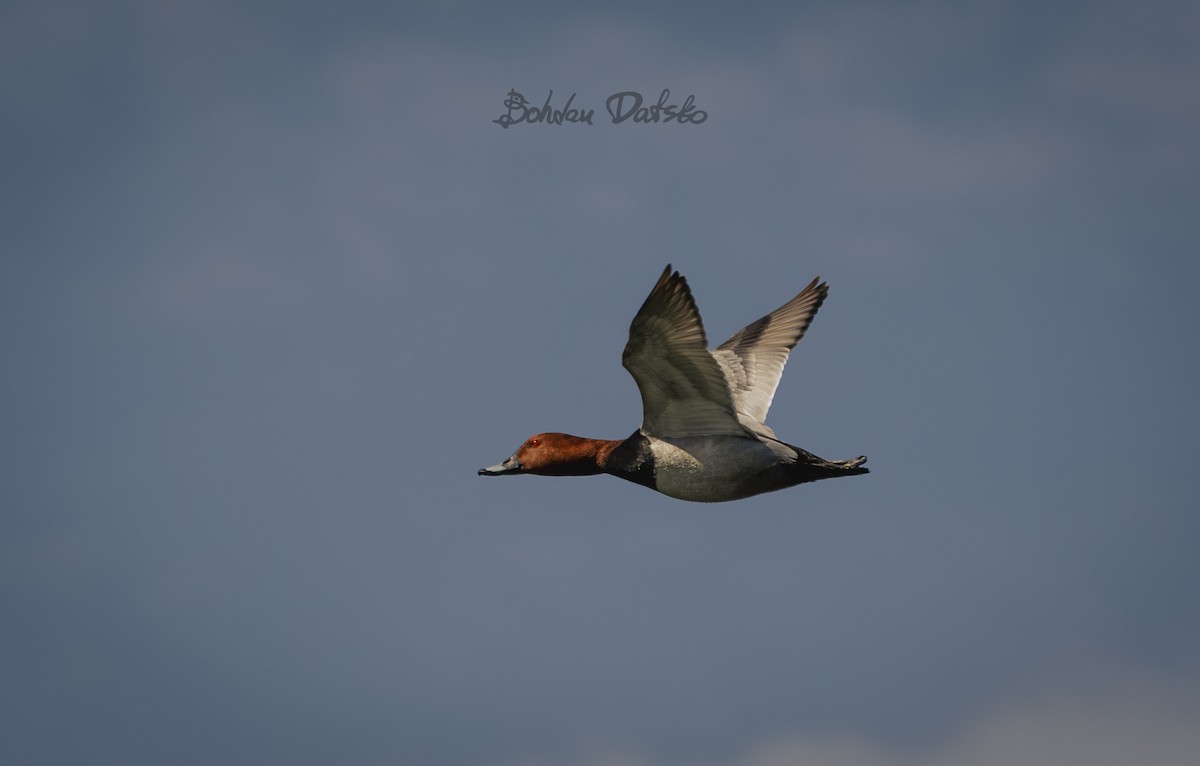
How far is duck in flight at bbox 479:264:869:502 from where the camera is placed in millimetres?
13805

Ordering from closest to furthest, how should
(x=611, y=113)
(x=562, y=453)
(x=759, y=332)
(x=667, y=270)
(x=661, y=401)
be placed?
(x=667, y=270)
(x=661, y=401)
(x=562, y=453)
(x=759, y=332)
(x=611, y=113)

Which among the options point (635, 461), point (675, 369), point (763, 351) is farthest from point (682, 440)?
point (763, 351)

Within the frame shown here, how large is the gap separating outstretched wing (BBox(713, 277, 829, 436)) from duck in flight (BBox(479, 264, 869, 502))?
54 mm

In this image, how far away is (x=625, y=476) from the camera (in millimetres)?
15844

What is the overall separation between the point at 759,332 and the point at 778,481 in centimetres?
395

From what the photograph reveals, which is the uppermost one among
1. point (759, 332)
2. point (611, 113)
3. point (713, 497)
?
point (611, 113)

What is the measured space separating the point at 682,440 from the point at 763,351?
339 cm

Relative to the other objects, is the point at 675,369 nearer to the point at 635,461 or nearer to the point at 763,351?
the point at 635,461

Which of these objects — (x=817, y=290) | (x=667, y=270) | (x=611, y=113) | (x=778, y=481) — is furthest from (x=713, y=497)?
(x=611, y=113)

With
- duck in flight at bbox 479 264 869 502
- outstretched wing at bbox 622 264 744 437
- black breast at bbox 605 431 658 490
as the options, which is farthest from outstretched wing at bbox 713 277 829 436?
black breast at bbox 605 431 658 490

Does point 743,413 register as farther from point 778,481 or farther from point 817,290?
point 817,290

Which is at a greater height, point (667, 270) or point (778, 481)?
point (667, 270)

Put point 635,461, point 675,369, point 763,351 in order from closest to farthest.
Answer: point 675,369 → point 635,461 → point 763,351

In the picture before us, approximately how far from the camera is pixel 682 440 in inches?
599
